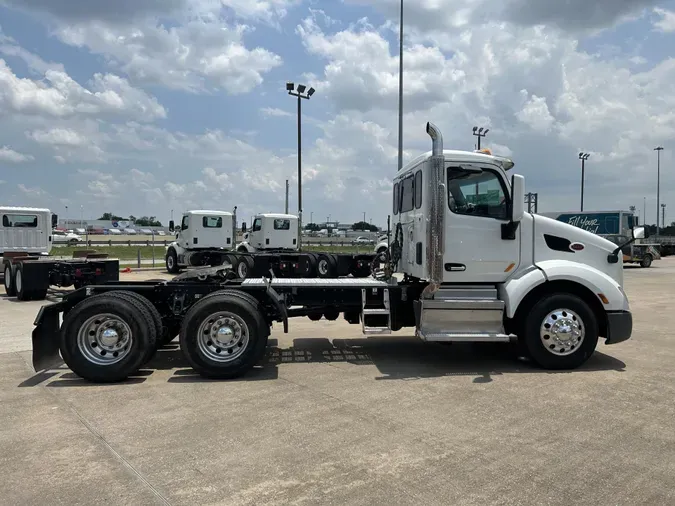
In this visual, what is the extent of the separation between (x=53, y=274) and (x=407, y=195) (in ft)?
34.4

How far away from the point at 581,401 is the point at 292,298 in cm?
362

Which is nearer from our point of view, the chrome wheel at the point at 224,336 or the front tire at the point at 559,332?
the chrome wheel at the point at 224,336

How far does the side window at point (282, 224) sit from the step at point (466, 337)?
58.1ft

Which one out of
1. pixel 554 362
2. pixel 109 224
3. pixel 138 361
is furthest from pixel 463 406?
pixel 109 224

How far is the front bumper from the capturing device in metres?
7.09

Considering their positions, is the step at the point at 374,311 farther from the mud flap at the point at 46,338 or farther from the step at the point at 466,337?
the mud flap at the point at 46,338

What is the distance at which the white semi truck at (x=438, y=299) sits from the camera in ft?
21.5

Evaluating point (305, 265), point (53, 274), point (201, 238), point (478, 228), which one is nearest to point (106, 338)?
point (478, 228)

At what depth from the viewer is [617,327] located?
710 centimetres

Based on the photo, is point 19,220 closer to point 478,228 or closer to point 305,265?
point 305,265

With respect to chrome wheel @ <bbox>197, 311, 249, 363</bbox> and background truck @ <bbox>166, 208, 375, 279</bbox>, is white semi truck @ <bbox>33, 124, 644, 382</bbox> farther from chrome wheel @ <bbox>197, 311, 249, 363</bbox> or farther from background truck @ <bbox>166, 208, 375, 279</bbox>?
background truck @ <bbox>166, 208, 375, 279</bbox>

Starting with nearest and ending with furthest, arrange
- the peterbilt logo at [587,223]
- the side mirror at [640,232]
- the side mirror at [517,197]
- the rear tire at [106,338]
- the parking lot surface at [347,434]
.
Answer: the parking lot surface at [347,434] → the rear tire at [106,338] → the side mirror at [517,197] → the side mirror at [640,232] → the peterbilt logo at [587,223]

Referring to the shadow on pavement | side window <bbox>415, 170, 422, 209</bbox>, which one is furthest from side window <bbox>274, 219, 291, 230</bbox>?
side window <bbox>415, 170, 422, 209</bbox>

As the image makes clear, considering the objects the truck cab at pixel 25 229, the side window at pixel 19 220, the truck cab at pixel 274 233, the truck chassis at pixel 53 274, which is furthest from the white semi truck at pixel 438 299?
the truck cab at pixel 274 233
